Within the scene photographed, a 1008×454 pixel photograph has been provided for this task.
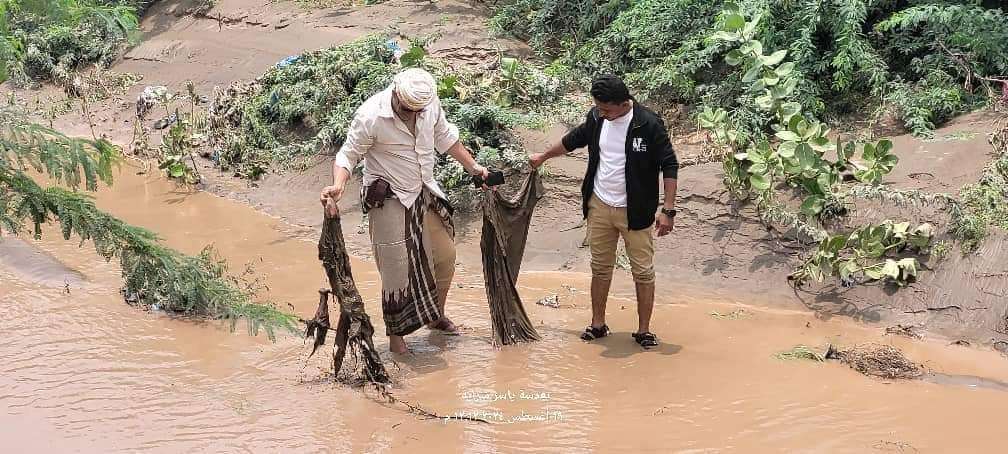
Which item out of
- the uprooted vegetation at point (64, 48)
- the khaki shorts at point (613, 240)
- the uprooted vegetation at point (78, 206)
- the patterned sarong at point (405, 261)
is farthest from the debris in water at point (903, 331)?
the uprooted vegetation at point (64, 48)

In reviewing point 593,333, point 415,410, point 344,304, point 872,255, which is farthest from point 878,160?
point 344,304

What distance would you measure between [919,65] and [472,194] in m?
3.58

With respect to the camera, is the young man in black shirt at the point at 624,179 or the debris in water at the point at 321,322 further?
the young man in black shirt at the point at 624,179

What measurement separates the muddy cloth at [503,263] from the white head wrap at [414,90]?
2.61 feet

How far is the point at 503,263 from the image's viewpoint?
212 inches

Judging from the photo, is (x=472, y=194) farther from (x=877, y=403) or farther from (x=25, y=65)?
(x=25, y=65)

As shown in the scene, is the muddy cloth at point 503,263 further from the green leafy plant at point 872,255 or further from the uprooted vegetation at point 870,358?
the green leafy plant at point 872,255

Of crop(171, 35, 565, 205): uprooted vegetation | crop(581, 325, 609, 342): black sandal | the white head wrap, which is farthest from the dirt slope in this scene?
the white head wrap

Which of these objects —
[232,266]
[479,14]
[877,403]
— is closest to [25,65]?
[479,14]

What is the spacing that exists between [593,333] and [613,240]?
59 centimetres

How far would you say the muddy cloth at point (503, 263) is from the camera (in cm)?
535

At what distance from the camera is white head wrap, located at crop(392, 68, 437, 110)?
4.64m

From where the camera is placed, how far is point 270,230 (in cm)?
785

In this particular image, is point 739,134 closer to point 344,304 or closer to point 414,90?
point 414,90
